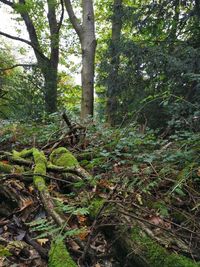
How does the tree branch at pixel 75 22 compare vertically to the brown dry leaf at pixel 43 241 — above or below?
above

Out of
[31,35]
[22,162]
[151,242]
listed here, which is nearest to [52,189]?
[22,162]

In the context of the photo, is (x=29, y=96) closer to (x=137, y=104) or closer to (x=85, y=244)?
(x=137, y=104)

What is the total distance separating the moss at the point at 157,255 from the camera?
1935 millimetres

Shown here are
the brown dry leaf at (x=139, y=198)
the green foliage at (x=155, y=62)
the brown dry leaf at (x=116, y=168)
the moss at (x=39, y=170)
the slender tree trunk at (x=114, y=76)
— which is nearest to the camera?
the brown dry leaf at (x=139, y=198)

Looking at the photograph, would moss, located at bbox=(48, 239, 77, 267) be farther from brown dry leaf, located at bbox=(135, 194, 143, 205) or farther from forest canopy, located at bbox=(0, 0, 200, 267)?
brown dry leaf, located at bbox=(135, 194, 143, 205)

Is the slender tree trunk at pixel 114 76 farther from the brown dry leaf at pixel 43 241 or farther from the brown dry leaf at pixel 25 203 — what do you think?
the brown dry leaf at pixel 43 241

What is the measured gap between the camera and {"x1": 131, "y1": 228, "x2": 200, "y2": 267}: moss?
193 centimetres

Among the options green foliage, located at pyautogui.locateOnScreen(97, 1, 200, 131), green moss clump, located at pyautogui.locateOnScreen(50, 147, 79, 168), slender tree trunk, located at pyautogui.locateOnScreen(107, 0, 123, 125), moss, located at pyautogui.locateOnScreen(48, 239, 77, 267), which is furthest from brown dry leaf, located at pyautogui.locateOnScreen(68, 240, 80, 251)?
slender tree trunk, located at pyautogui.locateOnScreen(107, 0, 123, 125)

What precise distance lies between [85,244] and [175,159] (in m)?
1.48

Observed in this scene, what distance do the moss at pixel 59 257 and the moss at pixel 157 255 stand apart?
1.70 feet

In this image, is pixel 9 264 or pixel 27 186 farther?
pixel 27 186

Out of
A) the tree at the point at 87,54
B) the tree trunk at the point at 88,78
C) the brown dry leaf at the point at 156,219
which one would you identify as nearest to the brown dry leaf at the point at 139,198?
the brown dry leaf at the point at 156,219

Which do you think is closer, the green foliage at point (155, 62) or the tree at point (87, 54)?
the green foliage at point (155, 62)

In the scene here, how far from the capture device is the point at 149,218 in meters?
2.45
